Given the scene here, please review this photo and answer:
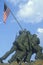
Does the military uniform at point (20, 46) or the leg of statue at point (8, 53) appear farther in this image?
the leg of statue at point (8, 53)

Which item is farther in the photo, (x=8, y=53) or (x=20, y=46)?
(x=8, y=53)

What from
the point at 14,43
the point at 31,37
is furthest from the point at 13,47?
the point at 31,37

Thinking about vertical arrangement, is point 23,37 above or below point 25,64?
above

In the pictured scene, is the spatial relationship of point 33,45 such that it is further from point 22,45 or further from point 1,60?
point 1,60

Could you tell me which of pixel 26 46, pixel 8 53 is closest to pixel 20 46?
pixel 26 46

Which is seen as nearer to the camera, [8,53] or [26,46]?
[26,46]

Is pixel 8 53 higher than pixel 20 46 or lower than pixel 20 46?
lower

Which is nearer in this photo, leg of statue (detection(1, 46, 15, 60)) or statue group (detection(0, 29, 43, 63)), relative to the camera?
statue group (detection(0, 29, 43, 63))

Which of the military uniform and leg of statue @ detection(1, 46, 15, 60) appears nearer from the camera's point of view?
the military uniform

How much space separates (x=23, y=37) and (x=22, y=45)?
1.11m

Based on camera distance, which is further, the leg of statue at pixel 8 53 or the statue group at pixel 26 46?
the leg of statue at pixel 8 53

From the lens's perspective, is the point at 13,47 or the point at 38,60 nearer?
the point at 38,60

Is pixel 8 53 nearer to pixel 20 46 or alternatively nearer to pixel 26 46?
pixel 20 46

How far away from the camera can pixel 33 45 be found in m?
34.7
